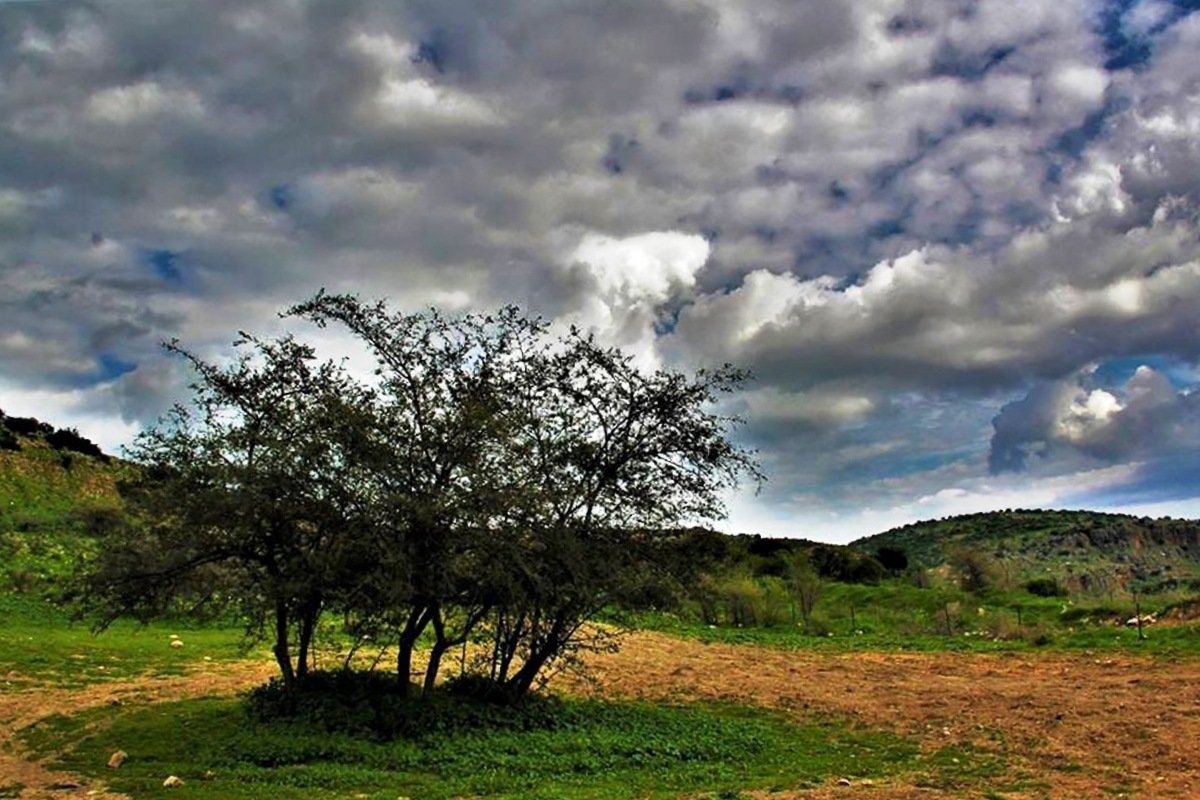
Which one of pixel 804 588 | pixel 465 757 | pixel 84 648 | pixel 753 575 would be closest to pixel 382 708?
pixel 465 757

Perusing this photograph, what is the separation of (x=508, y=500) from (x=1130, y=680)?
62.8ft

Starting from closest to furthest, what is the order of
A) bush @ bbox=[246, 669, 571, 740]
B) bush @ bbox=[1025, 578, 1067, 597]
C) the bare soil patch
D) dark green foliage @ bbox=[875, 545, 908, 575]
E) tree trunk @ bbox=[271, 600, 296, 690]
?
the bare soil patch, bush @ bbox=[246, 669, 571, 740], tree trunk @ bbox=[271, 600, 296, 690], bush @ bbox=[1025, 578, 1067, 597], dark green foliage @ bbox=[875, 545, 908, 575]

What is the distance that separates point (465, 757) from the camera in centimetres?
1540

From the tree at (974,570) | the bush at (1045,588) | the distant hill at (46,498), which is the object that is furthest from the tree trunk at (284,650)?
the tree at (974,570)

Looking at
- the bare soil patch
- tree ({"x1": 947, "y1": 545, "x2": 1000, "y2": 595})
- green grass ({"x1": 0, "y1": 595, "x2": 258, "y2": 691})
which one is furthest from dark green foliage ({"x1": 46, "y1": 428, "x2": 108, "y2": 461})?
tree ({"x1": 947, "y1": 545, "x2": 1000, "y2": 595})

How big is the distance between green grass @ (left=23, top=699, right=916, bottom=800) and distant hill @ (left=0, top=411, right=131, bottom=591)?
2056 cm

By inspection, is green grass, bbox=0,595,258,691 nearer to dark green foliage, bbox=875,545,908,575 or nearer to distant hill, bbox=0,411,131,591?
distant hill, bbox=0,411,131,591

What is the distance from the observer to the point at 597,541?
19.1m

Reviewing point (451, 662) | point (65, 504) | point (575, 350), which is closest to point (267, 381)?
point (575, 350)

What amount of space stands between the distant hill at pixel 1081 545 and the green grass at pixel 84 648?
63312 mm

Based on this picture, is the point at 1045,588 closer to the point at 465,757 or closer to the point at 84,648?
the point at 465,757

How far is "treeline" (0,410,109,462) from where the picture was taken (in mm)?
60406

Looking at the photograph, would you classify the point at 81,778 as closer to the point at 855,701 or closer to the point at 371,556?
the point at 371,556

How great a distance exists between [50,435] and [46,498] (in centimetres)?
1240
